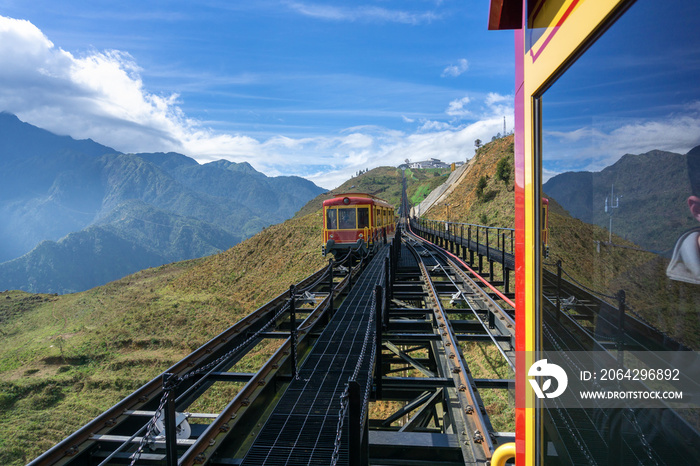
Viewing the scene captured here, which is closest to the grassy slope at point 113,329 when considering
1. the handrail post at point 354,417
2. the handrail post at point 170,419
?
the handrail post at point 170,419

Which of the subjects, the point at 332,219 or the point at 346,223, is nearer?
the point at 346,223

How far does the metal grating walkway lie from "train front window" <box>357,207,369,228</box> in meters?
9.05

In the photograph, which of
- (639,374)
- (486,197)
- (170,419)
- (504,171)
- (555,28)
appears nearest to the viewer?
(639,374)

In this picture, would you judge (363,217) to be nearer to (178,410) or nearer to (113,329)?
(178,410)

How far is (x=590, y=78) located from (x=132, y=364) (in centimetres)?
2371

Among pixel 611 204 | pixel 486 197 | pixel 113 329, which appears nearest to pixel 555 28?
pixel 611 204

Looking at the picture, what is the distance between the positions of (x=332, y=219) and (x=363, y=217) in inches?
51.1

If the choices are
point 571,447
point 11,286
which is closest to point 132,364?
point 571,447

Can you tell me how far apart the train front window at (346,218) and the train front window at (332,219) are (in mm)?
180

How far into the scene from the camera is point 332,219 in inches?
662

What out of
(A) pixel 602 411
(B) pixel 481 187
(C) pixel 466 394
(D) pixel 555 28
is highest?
(B) pixel 481 187

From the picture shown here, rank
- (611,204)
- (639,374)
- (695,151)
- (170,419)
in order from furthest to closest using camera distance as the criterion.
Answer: (170,419), (611,204), (639,374), (695,151)

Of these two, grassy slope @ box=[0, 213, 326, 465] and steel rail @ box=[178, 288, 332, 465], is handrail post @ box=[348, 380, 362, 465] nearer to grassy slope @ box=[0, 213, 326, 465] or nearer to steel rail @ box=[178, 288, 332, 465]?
steel rail @ box=[178, 288, 332, 465]

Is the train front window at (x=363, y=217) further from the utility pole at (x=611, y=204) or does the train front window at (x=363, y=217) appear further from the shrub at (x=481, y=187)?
the shrub at (x=481, y=187)
